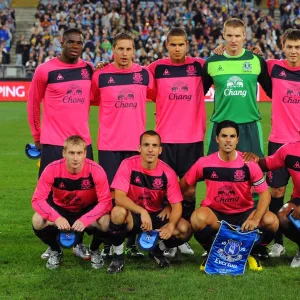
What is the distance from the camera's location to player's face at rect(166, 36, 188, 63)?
7570 mm

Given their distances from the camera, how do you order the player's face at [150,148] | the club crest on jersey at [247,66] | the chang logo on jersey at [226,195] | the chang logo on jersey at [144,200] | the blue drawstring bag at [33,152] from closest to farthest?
the player's face at [150,148], the chang logo on jersey at [226,195], the chang logo on jersey at [144,200], the club crest on jersey at [247,66], the blue drawstring bag at [33,152]

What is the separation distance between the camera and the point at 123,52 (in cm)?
750

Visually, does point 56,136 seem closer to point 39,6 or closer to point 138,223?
point 138,223

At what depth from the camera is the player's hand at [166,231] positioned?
6.89 meters

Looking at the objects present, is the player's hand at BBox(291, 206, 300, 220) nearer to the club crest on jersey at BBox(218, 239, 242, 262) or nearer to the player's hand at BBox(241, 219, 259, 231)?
the player's hand at BBox(241, 219, 259, 231)

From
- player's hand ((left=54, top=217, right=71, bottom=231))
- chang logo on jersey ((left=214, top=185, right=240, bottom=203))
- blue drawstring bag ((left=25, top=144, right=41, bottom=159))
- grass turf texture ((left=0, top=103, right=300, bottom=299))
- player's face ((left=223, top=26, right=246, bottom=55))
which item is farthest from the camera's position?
blue drawstring bag ((left=25, top=144, right=41, bottom=159))

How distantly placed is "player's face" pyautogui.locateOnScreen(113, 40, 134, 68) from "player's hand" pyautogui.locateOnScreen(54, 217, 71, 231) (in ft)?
5.51

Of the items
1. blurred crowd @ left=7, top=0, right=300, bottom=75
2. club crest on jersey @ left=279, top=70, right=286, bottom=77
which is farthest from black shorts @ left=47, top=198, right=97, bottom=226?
blurred crowd @ left=7, top=0, right=300, bottom=75

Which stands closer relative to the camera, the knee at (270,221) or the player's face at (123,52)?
the knee at (270,221)

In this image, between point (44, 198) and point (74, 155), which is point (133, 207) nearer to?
point (74, 155)

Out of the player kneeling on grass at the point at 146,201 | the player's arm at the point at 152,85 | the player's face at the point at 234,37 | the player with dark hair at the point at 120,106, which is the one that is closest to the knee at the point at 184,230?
the player kneeling on grass at the point at 146,201

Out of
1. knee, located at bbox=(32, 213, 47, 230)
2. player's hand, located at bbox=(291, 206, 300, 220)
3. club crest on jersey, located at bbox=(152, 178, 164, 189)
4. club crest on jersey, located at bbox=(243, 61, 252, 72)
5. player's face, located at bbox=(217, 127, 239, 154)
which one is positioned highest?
club crest on jersey, located at bbox=(243, 61, 252, 72)

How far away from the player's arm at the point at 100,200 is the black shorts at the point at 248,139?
124cm

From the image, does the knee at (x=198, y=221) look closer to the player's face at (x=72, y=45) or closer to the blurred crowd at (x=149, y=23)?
the player's face at (x=72, y=45)
